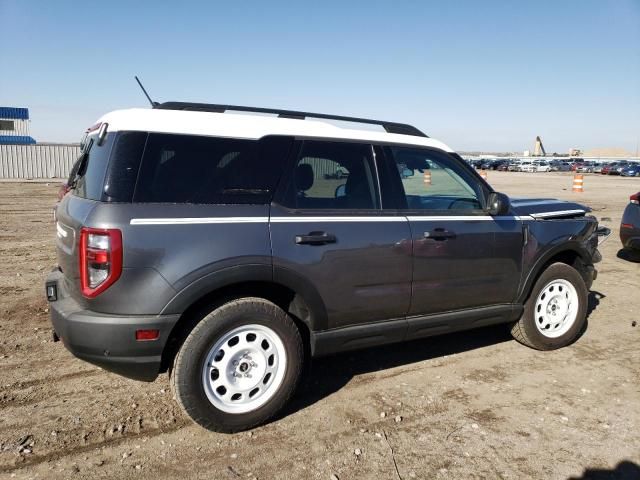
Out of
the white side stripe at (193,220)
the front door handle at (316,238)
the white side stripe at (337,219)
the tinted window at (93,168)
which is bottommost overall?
the front door handle at (316,238)

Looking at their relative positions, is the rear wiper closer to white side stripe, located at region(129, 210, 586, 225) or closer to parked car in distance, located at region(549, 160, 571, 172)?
white side stripe, located at region(129, 210, 586, 225)

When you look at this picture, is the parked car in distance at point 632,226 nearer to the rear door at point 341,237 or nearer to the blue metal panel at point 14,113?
the rear door at point 341,237

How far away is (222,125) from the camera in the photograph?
10.6ft

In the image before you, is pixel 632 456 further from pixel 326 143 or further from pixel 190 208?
pixel 190 208

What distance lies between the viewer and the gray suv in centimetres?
295

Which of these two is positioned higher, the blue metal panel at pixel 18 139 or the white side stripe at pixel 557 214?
the blue metal panel at pixel 18 139

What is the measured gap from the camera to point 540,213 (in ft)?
15.2

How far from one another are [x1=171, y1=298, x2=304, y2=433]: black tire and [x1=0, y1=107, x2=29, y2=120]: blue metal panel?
47594 mm

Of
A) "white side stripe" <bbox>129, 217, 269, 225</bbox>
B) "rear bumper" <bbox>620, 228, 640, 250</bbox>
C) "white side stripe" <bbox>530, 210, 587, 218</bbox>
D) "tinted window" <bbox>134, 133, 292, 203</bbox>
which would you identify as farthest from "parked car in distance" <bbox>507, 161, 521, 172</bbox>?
"white side stripe" <bbox>129, 217, 269, 225</bbox>

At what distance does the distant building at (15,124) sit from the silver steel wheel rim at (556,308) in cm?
4666

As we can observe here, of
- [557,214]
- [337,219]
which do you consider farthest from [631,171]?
[337,219]

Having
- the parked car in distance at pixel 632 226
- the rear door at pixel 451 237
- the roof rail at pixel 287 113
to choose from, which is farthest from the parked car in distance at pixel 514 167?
Result: the roof rail at pixel 287 113

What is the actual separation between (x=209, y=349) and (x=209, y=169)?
1095mm

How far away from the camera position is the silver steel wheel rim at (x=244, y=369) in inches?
126
